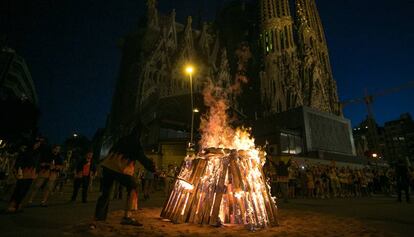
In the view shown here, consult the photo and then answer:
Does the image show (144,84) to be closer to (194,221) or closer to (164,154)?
(164,154)

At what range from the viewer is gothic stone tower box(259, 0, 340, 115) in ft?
131

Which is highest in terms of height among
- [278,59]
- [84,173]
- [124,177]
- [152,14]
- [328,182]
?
[152,14]

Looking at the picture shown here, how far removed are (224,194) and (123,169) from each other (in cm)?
252

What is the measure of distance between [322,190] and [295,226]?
38.6 ft

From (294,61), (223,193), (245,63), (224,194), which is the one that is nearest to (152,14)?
(245,63)

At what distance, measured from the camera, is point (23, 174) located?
6480 millimetres

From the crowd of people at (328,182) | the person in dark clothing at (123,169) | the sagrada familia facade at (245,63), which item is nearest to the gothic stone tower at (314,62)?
the sagrada familia facade at (245,63)

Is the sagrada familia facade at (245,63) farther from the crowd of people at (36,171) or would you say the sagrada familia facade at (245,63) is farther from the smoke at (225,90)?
the crowd of people at (36,171)

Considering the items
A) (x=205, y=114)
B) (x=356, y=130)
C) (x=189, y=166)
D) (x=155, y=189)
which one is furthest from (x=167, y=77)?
(x=356, y=130)

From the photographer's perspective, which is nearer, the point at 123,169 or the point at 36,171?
the point at 123,169

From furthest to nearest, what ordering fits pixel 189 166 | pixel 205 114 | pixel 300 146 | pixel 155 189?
pixel 205 114, pixel 300 146, pixel 155 189, pixel 189 166

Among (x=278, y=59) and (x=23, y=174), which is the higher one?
(x=278, y=59)

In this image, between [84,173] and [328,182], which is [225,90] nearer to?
[328,182]

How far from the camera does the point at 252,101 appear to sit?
45781 mm
